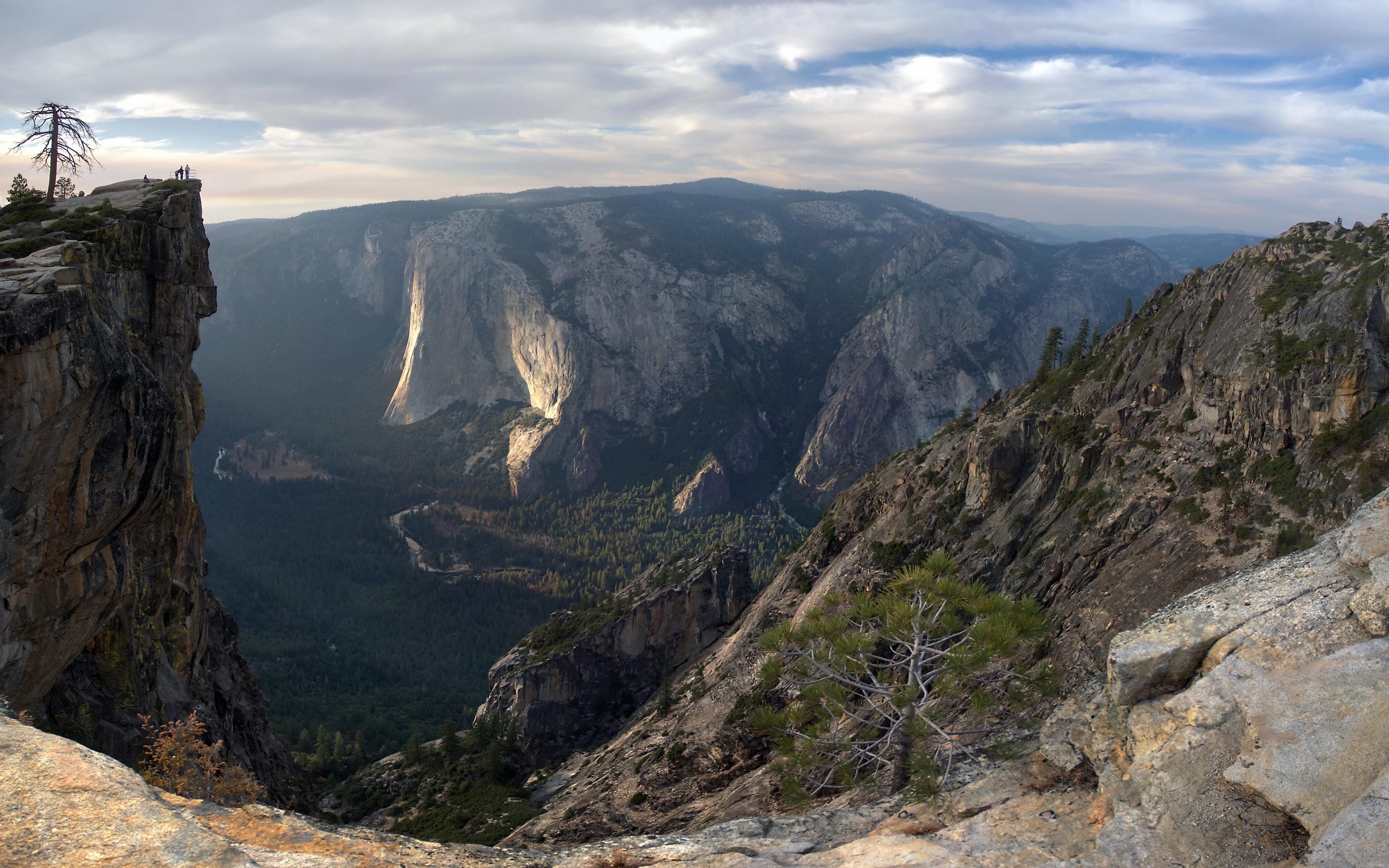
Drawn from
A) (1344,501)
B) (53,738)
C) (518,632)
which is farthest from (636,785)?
(518,632)

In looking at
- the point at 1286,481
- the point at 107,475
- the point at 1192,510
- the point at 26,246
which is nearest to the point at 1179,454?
the point at 1192,510

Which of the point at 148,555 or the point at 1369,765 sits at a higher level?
the point at 1369,765

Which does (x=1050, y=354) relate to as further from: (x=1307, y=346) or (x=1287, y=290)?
(x=1307, y=346)

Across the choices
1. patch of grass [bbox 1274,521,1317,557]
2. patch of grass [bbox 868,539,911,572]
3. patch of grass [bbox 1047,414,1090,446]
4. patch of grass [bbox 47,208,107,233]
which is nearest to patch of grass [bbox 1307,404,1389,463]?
patch of grass [bbox 1274,521,1317,557]

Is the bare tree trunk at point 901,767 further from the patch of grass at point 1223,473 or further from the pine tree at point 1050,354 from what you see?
the pine tree at point 1050,354

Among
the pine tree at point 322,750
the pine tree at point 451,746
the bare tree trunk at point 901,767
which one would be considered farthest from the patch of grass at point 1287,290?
the pine tree at point 322,750

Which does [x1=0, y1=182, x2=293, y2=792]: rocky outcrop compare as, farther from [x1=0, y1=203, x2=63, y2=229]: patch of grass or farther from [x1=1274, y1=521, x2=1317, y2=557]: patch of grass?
[x1=1274, y1=521, x2=1317, y2=557]: patch of grass

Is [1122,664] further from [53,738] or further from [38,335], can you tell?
[38,335]
